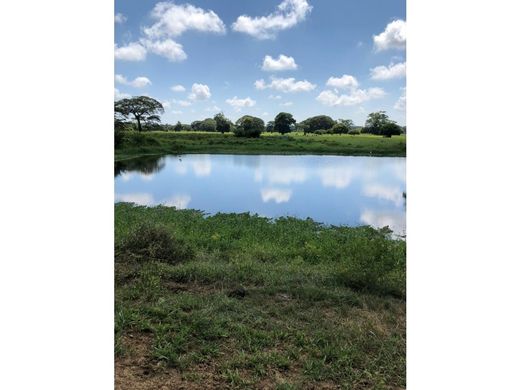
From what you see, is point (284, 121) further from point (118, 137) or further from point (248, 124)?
point (118, 137)

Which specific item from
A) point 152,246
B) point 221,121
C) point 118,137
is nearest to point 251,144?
point 221,121

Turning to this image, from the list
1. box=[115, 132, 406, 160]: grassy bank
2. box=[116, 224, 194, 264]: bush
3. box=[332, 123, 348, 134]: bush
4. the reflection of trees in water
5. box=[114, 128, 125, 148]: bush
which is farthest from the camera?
box=[115, 132, 406, 160]: grassy bank

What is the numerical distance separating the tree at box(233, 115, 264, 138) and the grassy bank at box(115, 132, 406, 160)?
0.26 meters

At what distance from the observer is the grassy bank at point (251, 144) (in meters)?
14.5

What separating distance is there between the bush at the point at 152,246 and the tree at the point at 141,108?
13052 millimetres

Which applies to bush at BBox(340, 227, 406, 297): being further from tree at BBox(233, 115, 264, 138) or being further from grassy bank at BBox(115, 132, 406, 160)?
grassy bank at BBox(115, 132, 406, 160)

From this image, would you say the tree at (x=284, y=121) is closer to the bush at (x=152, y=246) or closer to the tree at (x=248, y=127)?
the tree at (x=248, y=127)

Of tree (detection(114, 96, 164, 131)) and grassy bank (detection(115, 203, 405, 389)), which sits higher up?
tree (detection(114, 96, 164, 131))

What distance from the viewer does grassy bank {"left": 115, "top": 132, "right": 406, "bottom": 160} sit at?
47.7 feet

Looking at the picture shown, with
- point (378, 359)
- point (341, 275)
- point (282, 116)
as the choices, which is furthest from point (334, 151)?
point (378, 359)

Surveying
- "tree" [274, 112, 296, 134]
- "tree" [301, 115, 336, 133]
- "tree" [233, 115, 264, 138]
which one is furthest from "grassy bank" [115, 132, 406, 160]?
"tree" [274, 112, 296, 134]
